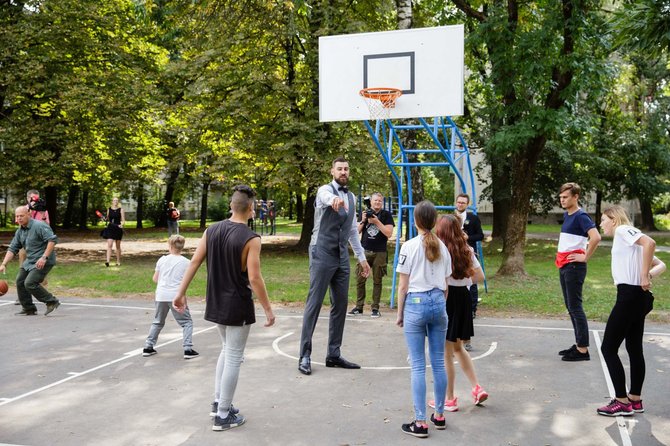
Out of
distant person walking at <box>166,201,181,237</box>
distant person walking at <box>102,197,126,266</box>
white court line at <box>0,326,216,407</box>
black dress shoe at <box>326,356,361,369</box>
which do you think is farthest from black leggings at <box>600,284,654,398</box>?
distant person walking at <box>166,201,181,237</box>

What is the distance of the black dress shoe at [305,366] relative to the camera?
22.7ft

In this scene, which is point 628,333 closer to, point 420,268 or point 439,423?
point 439,423

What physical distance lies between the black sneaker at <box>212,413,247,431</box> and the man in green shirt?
6427 mm

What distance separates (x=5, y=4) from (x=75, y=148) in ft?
19.0

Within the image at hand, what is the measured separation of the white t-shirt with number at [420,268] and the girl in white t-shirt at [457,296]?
0.32 m

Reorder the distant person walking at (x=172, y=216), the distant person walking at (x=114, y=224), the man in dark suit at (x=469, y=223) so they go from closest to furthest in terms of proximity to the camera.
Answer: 1. the man in dark suit at (x=469, y=223)
2. the distant person walking at (x=114, y=224)
3. the distant person walking at (x=172, y=216)

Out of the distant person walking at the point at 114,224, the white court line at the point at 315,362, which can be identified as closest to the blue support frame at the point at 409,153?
the white court line at the point at 315,362

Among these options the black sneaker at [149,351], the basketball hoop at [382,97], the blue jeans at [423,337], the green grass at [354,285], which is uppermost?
the basketball hoop at [382,97]

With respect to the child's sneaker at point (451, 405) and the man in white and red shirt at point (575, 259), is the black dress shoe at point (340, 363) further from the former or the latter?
the man in white and red shirt at point (575, 259)

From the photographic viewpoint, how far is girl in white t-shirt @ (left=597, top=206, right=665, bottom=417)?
215 inches

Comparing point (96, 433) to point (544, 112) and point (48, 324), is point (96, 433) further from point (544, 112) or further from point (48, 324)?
point (544, 112)

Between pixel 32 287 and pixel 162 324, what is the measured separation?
3.92 m

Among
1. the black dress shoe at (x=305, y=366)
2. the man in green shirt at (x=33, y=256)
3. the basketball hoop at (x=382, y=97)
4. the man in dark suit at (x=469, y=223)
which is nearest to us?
the black dress shoe at (x=305, y=366)

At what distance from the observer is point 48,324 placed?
32.7 feet
